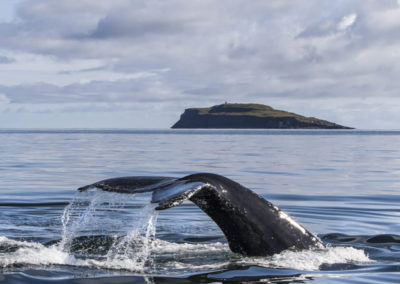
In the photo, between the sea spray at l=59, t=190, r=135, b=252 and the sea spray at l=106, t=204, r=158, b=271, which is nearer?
the sea spray at l=106, t=204, r=158, b=271

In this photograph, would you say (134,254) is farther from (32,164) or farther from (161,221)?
(32,164)

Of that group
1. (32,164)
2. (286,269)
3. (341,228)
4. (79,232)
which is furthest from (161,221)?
(32,164)

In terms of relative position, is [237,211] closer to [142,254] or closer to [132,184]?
[132,184]

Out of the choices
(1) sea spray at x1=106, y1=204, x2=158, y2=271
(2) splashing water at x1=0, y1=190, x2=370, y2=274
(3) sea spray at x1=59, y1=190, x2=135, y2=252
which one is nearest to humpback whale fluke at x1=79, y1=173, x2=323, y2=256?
(2) splashing water at x1=0, y1=190, x2=370, y2=274

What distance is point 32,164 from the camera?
24.6 meters

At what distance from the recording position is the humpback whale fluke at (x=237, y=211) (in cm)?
645

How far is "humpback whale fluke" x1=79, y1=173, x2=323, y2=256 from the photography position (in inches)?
254

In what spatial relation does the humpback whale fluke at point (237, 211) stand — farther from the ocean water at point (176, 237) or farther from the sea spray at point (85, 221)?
the sea spray at point (85, 221)

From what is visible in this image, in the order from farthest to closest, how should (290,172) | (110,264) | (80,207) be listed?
(290,172)
(80,207)
(110,264)

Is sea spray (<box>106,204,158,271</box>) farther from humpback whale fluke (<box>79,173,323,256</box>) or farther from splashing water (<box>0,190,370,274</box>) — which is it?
humpback whale fluke (<box>79,173,323,256</box>)

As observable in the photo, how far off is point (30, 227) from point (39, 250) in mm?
2365

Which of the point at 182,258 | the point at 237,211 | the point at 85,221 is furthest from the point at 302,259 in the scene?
the point at 85,221

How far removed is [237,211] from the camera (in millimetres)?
6785

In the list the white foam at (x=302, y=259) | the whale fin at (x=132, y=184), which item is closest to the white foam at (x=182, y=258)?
the white foam at (x=302, y=259)
